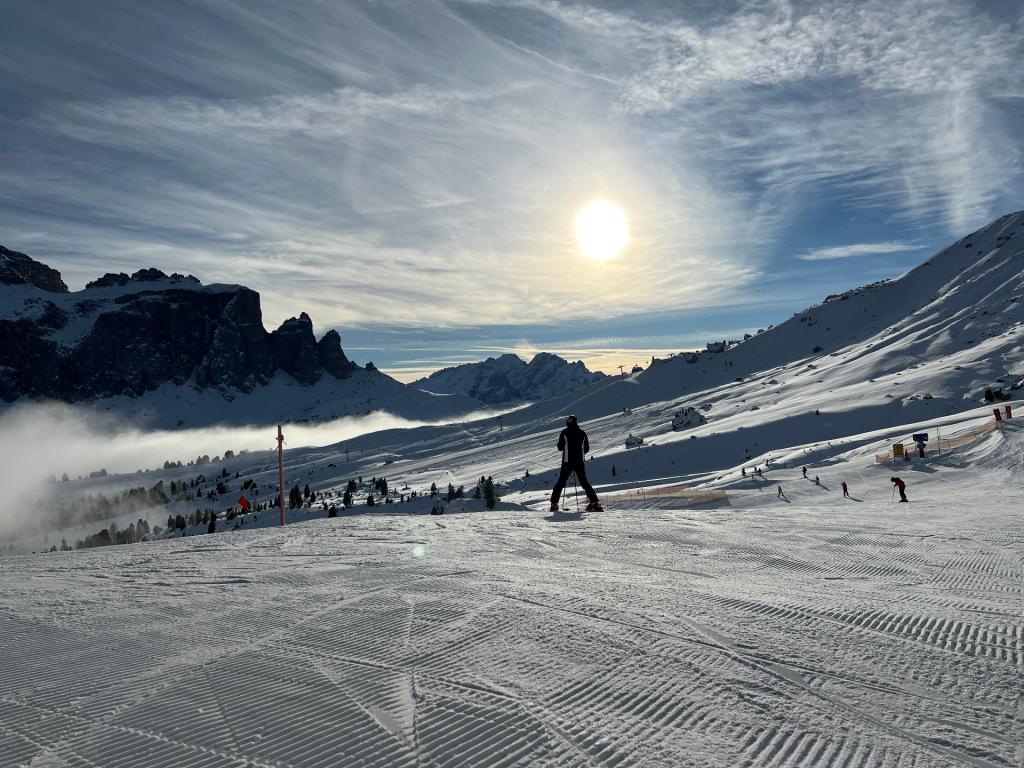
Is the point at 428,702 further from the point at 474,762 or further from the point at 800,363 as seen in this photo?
the point at 800,363

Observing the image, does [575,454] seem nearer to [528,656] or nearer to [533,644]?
[533,644]

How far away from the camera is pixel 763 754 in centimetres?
326

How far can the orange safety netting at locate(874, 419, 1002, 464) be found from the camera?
29047 millimetres

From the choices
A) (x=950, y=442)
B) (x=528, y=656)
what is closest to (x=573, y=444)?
(x=528, y=656)

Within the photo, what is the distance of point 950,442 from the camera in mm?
32281

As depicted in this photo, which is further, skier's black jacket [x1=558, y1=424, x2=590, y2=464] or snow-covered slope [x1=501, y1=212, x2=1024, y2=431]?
snow-covered slope [x1=501, y1=212, x2=1024, y2=431]

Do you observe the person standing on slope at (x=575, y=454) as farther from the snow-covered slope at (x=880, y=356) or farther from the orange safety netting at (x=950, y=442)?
the snow-covered slope at (x=880, y=356)

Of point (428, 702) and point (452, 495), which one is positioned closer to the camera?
point (428, 702)

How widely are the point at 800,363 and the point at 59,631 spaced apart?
152072 millimetres

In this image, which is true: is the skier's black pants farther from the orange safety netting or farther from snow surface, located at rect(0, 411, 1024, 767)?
the orange safety netting

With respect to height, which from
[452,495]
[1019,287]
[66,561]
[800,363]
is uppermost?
[1019,287]

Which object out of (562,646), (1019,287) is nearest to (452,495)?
(562,646)

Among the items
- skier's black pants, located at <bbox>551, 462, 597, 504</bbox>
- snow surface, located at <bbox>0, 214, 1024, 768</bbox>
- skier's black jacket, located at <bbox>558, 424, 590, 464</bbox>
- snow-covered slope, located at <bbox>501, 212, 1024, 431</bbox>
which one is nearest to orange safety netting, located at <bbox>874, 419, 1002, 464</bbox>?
snow surface, located at <bbox>0, 214, 1024, 768</bbox>

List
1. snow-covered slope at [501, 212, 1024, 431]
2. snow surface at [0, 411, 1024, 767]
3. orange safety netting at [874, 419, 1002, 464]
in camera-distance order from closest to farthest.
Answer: snow surface at [0, 411, 1024, 767] < orange safety netting at [874, 419, 1002, 464] < snow-covered slope at [501, 212, 1024, 431]
